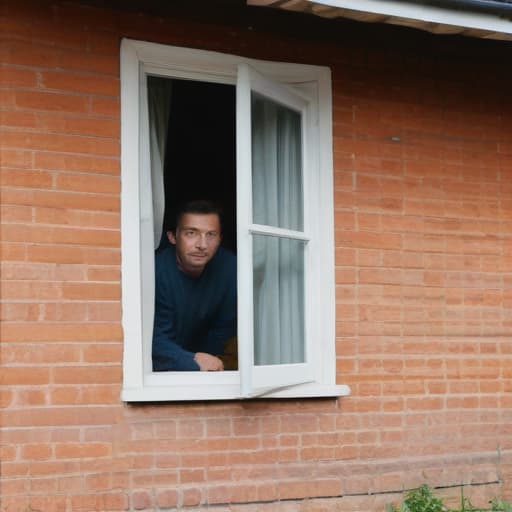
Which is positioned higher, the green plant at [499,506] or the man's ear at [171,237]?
the man's ear at [171,237]

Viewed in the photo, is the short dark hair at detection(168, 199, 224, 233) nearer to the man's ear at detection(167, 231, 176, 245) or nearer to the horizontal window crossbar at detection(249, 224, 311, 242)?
the man's ear at detection(167, 231, 176, 245)

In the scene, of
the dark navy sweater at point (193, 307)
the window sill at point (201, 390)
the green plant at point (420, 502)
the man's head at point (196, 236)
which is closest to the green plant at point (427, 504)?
the green plant at point (420, 502)

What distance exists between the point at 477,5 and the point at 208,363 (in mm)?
2605

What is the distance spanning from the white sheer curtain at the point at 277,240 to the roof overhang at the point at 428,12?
31.3 inches

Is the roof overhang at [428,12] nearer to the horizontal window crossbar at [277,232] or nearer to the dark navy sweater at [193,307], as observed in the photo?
the horizontal window crossbar at [277,232]

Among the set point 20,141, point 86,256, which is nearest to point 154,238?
point 86,256

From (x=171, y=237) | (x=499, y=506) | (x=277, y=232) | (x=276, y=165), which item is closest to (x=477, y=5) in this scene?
(x=276, y=165)

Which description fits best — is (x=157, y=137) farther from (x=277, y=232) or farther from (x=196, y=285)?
(x=196, y=285)

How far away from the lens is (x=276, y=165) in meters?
6.44

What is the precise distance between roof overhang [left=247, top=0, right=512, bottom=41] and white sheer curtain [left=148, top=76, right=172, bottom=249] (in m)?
1.04

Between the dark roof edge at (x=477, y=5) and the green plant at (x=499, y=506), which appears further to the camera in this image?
the green plant at (x=499, y=506)

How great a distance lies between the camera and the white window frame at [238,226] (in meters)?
5.85

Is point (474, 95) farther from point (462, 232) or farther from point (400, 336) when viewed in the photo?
point (400, 336)

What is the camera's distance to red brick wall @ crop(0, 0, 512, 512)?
562 centimetres
